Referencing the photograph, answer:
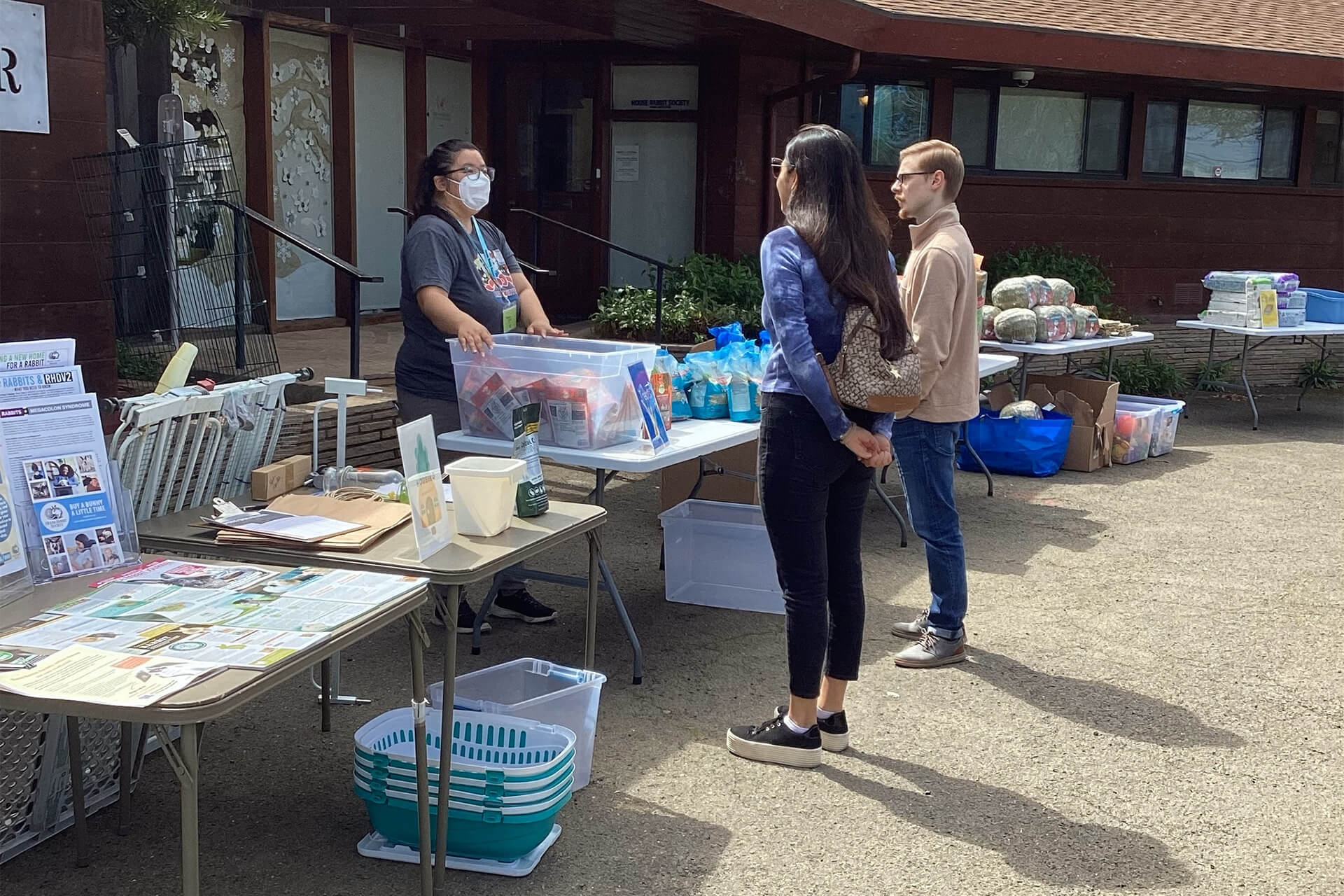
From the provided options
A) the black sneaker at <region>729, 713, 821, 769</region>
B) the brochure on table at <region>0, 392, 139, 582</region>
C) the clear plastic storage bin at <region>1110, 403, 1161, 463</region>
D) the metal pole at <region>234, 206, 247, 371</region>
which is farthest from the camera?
the clear plastic storage bin at <region>1110, 403, 1161, 463</region>

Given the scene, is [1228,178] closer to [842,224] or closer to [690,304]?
[690,304]

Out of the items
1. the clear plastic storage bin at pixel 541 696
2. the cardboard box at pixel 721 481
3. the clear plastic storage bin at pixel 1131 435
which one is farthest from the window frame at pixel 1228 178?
the clear plastic storage bin at pixel 541 696

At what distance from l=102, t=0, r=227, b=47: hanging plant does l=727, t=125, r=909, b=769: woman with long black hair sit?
15.0 ft

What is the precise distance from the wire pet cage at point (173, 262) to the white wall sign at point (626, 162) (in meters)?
5.32

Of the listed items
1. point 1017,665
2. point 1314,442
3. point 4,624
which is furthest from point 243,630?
point 1314,442

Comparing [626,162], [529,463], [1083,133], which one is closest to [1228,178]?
[1083,133]

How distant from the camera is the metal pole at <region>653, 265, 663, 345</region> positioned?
373 inches

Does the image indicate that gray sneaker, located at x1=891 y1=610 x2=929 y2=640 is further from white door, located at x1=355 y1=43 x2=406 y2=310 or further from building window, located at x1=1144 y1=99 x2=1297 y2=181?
building window, located at x1=1144 y1=99 x2=1297 y2=181

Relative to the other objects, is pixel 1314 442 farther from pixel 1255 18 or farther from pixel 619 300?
pixel 1255 18

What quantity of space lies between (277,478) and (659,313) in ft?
20.5

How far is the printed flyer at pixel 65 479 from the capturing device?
108 inches

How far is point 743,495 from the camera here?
634 centimetres

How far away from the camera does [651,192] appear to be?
1207 cm

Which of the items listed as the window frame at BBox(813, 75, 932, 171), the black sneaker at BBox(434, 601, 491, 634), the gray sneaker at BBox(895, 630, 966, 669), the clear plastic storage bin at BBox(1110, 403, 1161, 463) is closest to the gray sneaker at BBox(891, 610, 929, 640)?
the gray sneaker at BBox(895, 630, 966, 669)
